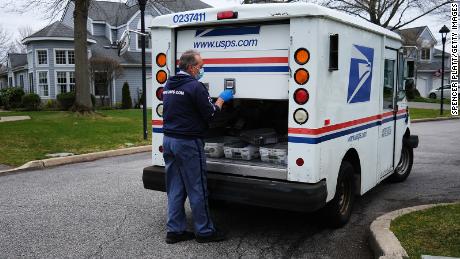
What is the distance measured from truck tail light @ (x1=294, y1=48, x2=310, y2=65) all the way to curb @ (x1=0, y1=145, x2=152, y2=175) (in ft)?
22.6

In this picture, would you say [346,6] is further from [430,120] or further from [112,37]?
[112,37]

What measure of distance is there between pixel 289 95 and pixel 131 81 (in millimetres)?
33293

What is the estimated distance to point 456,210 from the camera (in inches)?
220

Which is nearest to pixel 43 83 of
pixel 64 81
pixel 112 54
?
pixel 64 81

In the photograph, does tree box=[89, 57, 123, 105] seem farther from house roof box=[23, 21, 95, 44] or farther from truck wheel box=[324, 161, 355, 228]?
truck wheel box=[324, 161, 355, 228]

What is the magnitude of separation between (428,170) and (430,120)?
49.6ft

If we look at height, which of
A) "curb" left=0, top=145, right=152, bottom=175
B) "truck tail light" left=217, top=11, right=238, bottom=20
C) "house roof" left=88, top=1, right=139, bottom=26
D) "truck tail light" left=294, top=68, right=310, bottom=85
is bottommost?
"curb" left=0, top=145, right=152, bottom=175

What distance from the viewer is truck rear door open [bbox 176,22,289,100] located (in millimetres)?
4754

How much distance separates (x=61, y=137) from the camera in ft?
44.0

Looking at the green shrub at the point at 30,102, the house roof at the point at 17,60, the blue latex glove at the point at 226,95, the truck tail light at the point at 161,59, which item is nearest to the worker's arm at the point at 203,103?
the blue latex glove at the point at 226,95

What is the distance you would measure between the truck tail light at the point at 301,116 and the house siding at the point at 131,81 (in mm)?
32514

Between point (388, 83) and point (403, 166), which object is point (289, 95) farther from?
point (403, 166)

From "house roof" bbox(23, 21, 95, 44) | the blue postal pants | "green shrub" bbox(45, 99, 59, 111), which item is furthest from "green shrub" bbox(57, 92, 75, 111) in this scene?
the blue postal pants

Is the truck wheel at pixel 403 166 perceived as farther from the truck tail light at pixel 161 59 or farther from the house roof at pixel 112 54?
the house roof at pixel 112 54
